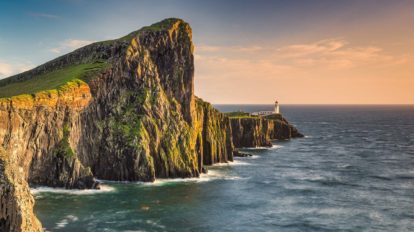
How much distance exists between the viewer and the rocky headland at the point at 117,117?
101 m

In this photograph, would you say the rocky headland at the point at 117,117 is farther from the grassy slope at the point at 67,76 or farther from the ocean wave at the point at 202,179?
the ocean wave at the point at 202,179

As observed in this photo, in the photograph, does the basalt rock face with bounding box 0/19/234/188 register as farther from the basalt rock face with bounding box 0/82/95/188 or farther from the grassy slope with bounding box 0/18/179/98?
the grassy slope with bounding box 0/18/179/98

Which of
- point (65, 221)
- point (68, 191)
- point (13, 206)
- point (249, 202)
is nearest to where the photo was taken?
point (13, 206)

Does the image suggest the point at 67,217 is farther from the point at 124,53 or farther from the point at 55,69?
the point at 55,69

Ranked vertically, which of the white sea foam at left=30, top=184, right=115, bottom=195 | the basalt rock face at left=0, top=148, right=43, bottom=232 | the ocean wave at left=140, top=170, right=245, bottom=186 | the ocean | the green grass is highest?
the green grass

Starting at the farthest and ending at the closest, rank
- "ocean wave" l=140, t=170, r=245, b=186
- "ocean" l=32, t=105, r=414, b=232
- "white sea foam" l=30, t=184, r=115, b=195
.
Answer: "ocean wave" l=140, t=170, r=245, b=186, "white sea foam" l=30, t=184, r=115, b=195, "ocean" l=32, t=105, r=414, b=232

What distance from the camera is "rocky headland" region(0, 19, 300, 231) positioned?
100562 millimetres

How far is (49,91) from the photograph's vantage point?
10744cm

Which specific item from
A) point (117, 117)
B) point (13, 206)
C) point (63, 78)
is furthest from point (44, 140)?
point (13, 206)

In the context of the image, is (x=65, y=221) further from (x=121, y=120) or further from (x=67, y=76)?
(x=67, y=76)

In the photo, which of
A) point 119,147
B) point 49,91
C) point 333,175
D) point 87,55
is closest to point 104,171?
point 119,147

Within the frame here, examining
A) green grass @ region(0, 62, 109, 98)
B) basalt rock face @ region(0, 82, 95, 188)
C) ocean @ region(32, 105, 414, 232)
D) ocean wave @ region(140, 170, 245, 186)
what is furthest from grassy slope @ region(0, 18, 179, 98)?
ocean wave @ region(140, 170, 245, 186)

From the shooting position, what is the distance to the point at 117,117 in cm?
11775

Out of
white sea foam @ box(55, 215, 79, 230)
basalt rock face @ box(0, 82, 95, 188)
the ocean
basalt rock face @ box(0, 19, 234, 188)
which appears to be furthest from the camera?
basalt rock face @ box(0, 19, 234, 188)
